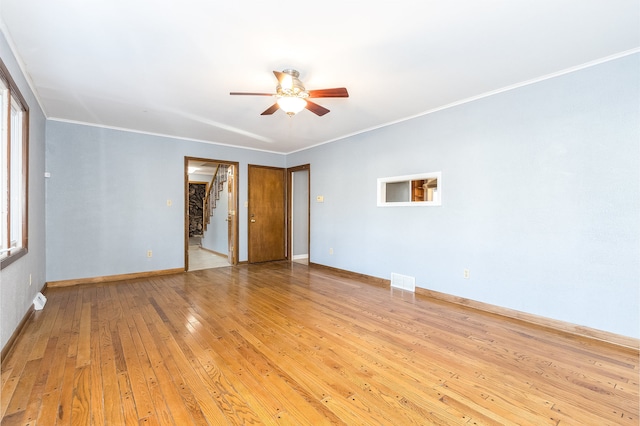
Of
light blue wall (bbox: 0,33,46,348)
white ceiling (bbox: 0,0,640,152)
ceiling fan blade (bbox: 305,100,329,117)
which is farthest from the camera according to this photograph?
ceiling fan blade (bbox: 305,100,329,117)

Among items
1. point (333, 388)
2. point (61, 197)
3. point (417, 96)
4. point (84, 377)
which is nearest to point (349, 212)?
point (417, 96)

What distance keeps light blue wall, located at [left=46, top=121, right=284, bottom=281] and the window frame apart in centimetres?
151

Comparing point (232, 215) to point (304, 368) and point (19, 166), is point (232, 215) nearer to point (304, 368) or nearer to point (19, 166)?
point (19, 166)

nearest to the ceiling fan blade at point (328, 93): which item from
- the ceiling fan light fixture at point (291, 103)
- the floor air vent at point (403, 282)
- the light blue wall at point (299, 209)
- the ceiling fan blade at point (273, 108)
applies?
the ceiling fan light fixture at point (291, 103)

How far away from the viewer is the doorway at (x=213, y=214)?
6158 millimetres

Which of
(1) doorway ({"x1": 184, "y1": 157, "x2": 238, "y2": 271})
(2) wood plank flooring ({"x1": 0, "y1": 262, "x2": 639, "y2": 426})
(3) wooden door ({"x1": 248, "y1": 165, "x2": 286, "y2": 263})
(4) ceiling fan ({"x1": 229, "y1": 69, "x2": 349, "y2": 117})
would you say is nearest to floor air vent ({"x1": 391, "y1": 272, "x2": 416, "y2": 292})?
(2) wood plank flooring ({"x1": 0, "y1": 262, "x2": 639, "y2": 426})

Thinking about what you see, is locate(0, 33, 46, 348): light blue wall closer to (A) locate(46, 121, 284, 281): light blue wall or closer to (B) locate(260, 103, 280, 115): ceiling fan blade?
(A) locate(46, 121, 284, 281): light blue wall

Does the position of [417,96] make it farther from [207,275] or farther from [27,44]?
[207,275]

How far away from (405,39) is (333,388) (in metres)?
2.71

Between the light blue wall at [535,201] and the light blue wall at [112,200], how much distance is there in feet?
12.7

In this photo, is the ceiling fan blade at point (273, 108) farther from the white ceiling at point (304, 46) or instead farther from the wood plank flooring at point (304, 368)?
the wood plank flooring at point (304, 368)

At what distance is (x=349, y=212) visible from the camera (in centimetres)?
546

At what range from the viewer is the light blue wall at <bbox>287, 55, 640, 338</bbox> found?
2.67 m

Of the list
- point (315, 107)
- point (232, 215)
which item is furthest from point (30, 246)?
point (315, 107)
